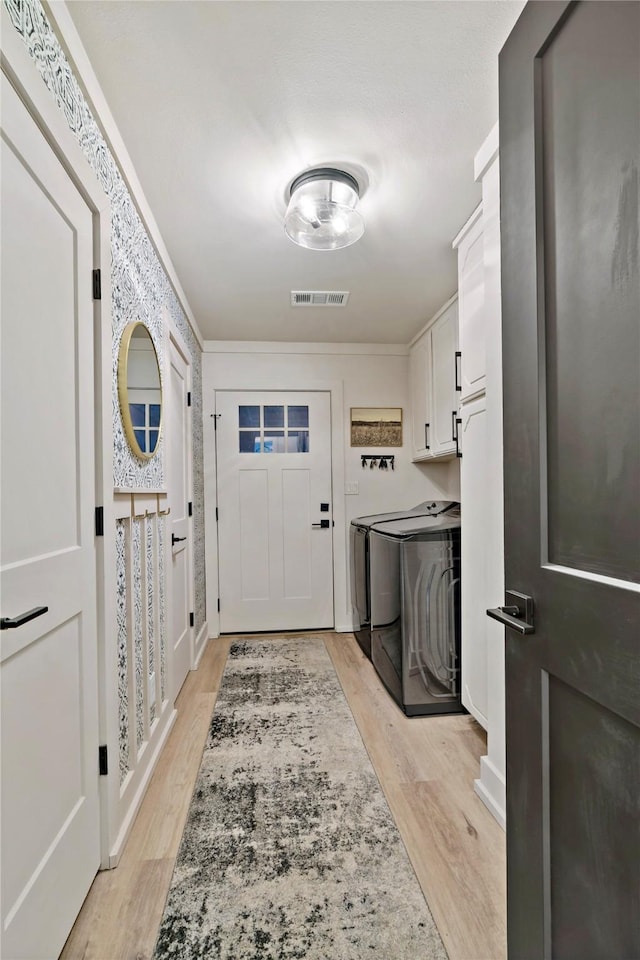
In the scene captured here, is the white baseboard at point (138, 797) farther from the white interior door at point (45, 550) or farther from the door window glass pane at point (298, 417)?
the door window glass pane at point (298, 417)

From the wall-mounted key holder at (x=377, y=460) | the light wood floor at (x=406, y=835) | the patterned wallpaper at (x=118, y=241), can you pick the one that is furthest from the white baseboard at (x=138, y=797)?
the wall-mounted key holder at (x=377, y=460)

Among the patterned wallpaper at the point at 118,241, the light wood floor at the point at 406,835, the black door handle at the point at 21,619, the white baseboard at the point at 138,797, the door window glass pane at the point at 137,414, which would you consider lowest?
the light wood floor at the point at 406,835

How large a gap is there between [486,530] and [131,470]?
137cm

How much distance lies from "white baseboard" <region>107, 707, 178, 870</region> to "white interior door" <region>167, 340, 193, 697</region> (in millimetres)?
297

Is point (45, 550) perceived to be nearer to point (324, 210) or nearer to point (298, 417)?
point (324, 210)

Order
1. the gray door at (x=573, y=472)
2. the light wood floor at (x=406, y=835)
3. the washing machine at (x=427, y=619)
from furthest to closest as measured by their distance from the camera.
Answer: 1. the washing machine at (x=427, y=619)
2. the light wood floor at (x=406, y=835)
3. the gray door at (x=573, y=472)

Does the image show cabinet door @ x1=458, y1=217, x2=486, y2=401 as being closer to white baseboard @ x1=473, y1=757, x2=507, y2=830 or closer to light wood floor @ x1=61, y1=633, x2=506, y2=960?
white baseboard @ x1=473, y1=757, x2=507, y2=830

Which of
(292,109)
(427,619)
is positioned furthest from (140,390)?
(427,619)

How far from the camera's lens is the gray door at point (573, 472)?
2.16ft

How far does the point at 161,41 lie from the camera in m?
1.31

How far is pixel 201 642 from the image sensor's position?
3465 mm

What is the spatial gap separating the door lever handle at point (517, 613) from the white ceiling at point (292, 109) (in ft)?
4.78

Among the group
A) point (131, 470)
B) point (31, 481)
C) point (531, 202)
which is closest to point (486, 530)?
point (531, 202)

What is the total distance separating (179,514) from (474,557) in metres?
Answer: 1.74
